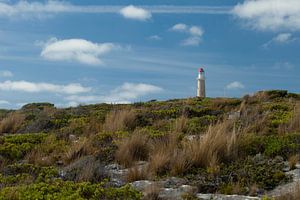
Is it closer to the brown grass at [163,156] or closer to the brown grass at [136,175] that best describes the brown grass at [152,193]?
the brown grass at [136,175]

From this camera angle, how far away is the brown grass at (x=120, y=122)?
1427 cm

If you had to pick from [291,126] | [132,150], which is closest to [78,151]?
[132,150]

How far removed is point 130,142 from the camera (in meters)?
10.5

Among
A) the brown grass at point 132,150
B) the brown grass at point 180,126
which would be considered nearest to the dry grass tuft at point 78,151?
the brown grass at point 132,150

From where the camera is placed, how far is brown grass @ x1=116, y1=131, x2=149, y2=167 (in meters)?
10.0

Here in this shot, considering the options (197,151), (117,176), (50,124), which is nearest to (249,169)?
(197,151)

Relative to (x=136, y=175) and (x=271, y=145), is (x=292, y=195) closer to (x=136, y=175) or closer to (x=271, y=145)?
(x=136, y=175)

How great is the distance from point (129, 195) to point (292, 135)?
4988 millimetres

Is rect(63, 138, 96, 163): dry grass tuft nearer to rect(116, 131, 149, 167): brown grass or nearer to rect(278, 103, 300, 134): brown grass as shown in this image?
rect(116, 131, 149, 167): brown grass

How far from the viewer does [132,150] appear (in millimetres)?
10391

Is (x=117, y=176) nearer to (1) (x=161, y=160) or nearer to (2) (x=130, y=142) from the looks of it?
(1) (x=161, y=160)

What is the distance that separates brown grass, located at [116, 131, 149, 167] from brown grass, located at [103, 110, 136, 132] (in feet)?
10.8

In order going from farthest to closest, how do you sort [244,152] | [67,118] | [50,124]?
1. [67,118]
2. [50,124]
3. [244,152]

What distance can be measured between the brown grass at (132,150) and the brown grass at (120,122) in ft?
10.8
